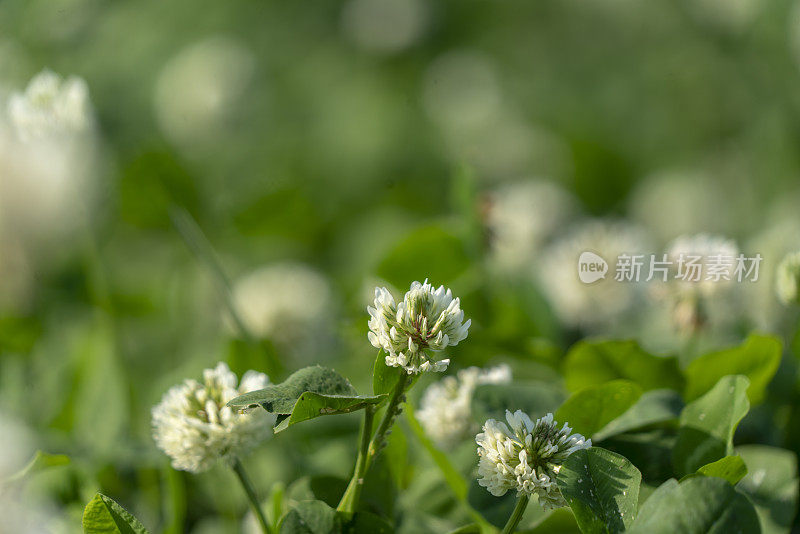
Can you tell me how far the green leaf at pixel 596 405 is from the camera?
465 millimetres

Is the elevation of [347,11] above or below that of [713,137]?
above

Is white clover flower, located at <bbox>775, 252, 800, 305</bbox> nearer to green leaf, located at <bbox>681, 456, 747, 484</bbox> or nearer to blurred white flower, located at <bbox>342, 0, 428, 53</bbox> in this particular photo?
green leaf, located at <bbox>681, 456, 747, 484</bbox>

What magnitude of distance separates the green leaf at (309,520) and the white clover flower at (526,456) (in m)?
0.08

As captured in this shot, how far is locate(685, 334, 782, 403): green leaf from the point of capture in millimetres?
555

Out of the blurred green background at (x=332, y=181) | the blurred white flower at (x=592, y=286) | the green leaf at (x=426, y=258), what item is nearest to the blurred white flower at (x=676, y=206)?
the blurred green background at (x=332, y=181)

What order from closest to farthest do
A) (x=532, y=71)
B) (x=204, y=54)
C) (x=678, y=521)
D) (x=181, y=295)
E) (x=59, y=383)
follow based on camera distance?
(x=678, y=521)
(x=59, y=383)
(x=181, y=295)
(x=204, y=54)
(x=532, y=71)

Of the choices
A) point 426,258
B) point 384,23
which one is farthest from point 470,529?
point 384,23

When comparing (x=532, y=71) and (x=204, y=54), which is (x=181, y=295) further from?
(x=532, y=71)

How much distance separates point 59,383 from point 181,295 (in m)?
0.30

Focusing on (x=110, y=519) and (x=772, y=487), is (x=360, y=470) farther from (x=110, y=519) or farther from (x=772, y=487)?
(x=772, y=487)

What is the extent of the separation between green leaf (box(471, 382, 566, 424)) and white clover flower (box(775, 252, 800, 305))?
157 mm

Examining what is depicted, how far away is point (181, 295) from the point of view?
1.08m

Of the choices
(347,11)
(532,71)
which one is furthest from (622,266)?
(347,11)

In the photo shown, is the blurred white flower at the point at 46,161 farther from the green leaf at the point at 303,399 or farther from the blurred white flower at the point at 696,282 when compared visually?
the blurred white flower at the point at 696,282
